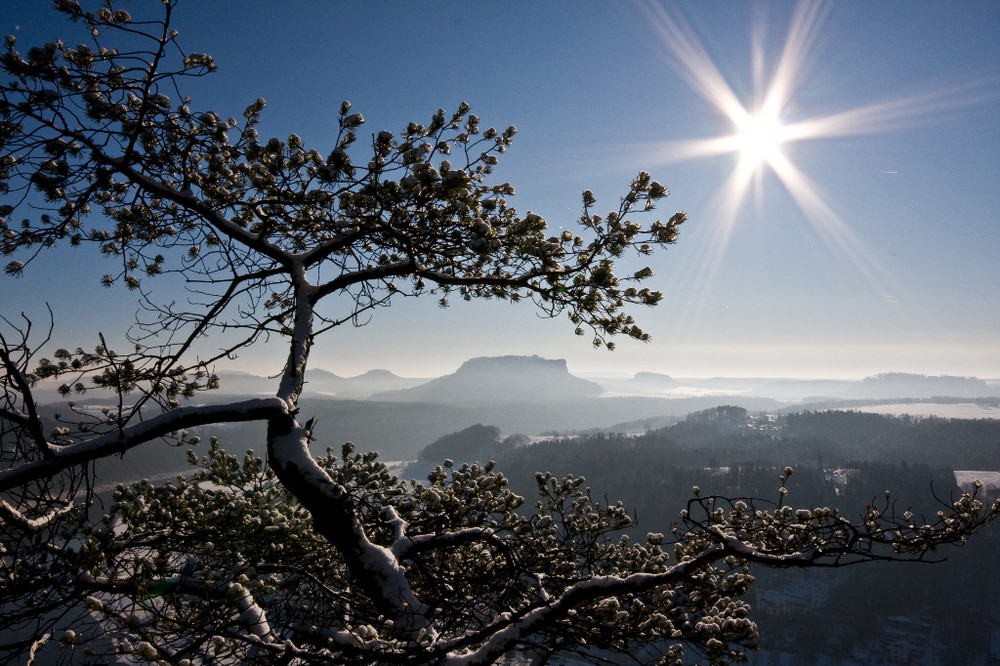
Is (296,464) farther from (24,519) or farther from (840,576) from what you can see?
(840,576)

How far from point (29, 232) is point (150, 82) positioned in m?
2.66

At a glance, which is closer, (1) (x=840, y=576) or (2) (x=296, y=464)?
(2) (x=296, y=464)

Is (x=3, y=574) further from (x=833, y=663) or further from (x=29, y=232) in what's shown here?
(x=833, y=663)

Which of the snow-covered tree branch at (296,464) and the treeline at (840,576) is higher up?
the snow-covered tree branch at (296,464)

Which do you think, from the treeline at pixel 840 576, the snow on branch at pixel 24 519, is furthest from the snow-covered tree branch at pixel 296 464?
the treeline at pixel 840 576

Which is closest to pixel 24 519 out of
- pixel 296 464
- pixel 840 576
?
pixel 296 464

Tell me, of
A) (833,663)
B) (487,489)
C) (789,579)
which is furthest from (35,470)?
(789,579)

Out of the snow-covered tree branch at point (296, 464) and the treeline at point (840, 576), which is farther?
the treeline at point (840, 576)

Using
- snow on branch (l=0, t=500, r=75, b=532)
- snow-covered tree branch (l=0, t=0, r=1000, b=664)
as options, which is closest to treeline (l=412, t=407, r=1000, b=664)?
snow-covered tree branch (l=0, t=0, r=1000, b=664)

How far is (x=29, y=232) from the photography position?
536 centimetres

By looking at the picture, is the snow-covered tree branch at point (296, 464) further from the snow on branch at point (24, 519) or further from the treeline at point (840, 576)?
the treeline at point (840, 576)

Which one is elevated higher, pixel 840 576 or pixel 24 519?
pixel 24 519

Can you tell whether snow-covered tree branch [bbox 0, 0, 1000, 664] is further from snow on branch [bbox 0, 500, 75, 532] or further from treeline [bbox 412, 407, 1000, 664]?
treeline [bbox 412, 407, 1000, 664]

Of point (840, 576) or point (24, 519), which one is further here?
point (840, 576)
